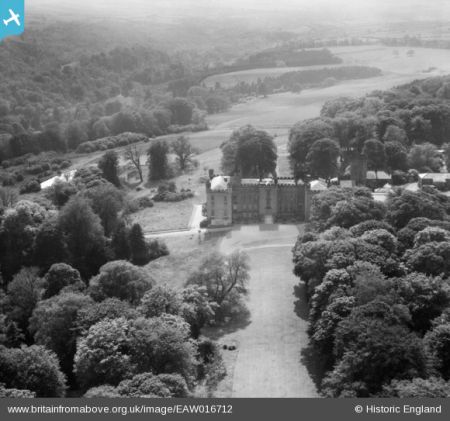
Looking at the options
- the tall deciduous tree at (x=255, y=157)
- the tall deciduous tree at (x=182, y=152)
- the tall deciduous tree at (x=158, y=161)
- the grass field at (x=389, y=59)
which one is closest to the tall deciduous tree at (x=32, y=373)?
the tall deciduous tree at (x=255, y=157)

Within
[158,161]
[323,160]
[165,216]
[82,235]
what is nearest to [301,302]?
[82,235]

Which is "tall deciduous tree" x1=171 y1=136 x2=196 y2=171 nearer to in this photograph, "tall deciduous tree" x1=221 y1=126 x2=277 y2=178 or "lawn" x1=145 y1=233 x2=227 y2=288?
"tall deciduous tree" x1=221 y1=126 x2=277 y2=178

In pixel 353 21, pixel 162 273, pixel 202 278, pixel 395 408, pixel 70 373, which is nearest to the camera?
pixel 395 408

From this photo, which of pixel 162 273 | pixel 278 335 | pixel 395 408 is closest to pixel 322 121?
pixel 162 273

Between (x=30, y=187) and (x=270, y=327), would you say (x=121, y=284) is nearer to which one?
(x=270, y=327)

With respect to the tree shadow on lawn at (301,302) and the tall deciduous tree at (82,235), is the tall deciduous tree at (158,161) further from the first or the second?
the tree shadow on lawn at (301,302)

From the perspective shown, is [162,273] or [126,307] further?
[162,273]

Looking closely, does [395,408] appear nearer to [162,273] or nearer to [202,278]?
[202,278]
